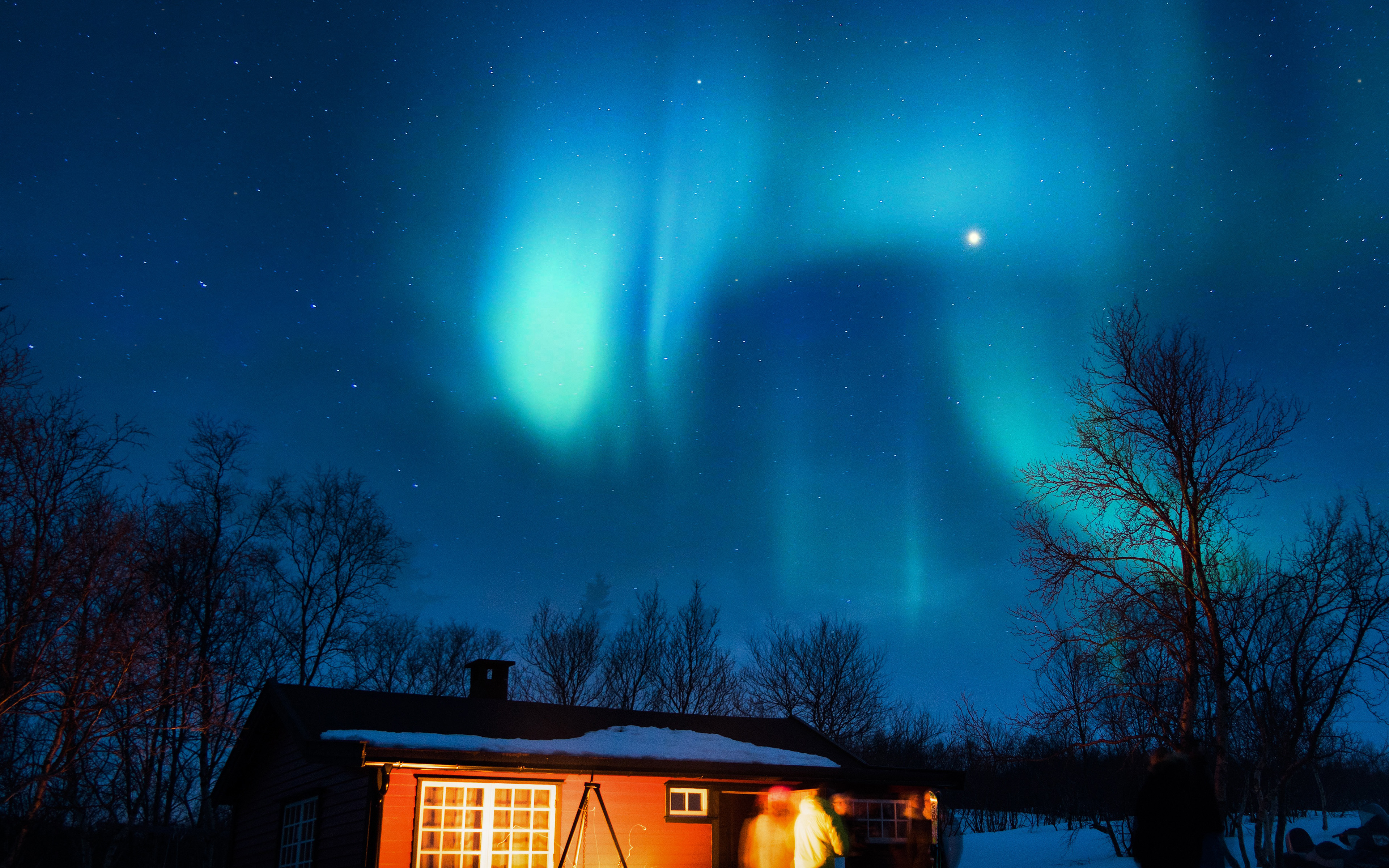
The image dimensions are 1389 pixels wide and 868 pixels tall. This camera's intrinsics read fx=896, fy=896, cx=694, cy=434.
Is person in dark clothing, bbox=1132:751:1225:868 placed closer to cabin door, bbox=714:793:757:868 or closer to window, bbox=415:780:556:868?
window, bbox=415:780:556:868

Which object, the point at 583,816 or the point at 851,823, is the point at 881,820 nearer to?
the point at 851,823

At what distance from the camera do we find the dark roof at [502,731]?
12539 millimetres

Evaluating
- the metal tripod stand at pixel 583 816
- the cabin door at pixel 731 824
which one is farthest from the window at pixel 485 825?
the cabin door at pixel 731 824

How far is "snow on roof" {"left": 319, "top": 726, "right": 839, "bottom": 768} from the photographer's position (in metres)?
12.3

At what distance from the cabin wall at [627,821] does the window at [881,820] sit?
3338mm

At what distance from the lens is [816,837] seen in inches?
334

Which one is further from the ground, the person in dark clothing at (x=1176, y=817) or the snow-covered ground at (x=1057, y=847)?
the person in dark clothing at (x=1176, y=817)

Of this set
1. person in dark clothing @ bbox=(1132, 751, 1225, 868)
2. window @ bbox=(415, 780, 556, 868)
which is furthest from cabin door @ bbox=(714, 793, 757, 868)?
person in dark clothing @ bbox=(1132, 751, 1225, 868)

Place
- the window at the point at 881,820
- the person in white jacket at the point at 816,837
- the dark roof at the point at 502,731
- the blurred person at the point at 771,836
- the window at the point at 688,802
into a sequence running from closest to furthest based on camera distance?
the person in white jacket at the point at 816,837
the blurred person at the point at 771,836
the dark roof at the point at 502,731
the window at the point at 688,802
the window at the point at 881,820

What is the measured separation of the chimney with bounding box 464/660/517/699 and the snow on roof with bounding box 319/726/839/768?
3.43 meters

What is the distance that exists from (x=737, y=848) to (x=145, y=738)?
52.3 ft

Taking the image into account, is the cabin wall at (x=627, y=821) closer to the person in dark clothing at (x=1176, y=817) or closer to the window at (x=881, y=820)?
the window at (x=881, y=820)

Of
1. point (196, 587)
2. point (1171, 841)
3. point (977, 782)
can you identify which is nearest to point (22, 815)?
point (196, 587)

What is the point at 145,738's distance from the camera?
2203 cm
